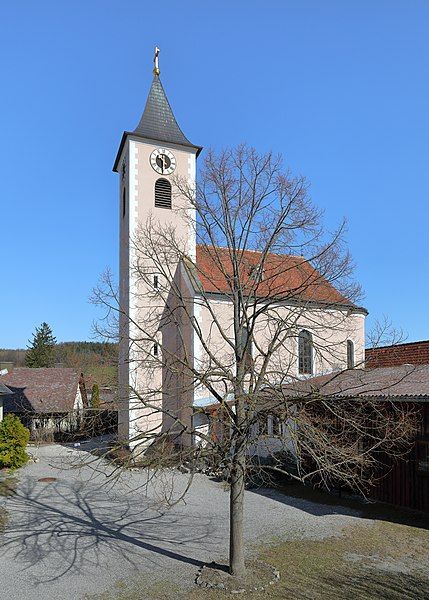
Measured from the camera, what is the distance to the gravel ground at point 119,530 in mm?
9727

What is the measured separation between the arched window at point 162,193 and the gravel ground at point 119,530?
13.4 m

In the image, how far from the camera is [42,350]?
191 ft

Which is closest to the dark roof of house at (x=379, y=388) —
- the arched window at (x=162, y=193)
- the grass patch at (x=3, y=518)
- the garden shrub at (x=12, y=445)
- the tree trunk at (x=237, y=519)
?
the tree trunk at (x=237, y=519)

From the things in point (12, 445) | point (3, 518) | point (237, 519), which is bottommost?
point (3, 518)

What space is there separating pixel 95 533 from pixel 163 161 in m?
18.7

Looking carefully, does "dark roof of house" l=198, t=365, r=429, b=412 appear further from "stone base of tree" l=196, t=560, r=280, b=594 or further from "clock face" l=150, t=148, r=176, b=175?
"clock face" l=150, t=148, r=176, b=175

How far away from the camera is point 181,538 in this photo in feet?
40.0

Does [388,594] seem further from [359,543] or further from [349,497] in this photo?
[349,497]

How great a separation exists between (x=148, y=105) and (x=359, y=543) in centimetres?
2361

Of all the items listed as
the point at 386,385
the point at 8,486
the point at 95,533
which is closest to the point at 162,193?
the point at 8,486

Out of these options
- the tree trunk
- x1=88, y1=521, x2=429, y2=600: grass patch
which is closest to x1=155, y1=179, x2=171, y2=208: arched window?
x1=88, y1=521, x2=429, y2=600: grass patch

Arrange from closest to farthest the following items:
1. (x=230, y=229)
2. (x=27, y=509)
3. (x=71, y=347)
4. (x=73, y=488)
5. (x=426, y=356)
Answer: (x=230, y=229)
(x=27, y=509)
(x=73, y=488)
(x=426, y=356)
(x=71, y=347)

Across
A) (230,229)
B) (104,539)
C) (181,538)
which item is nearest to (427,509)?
(181,538)

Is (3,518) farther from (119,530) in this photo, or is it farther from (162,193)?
(162,193)
